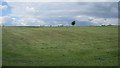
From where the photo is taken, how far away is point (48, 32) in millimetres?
63156

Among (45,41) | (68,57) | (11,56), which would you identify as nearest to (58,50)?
(68,57)

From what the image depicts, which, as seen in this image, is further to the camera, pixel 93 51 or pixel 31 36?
pixel 31 36

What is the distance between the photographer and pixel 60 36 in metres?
58.7

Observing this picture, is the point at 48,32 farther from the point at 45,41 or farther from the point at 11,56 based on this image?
the point at 11,56

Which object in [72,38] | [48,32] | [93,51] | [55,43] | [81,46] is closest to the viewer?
[93,51]

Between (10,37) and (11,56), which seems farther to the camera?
(10,37)

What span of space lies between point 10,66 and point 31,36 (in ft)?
86.4

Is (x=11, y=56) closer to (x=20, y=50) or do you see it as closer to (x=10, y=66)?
(x=20, y=50)

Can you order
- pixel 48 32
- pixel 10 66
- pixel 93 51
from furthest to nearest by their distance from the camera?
pixel 48 32 → pixel 93 51 → pixel 10 66

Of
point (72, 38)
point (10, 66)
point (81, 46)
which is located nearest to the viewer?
point (10, 66)

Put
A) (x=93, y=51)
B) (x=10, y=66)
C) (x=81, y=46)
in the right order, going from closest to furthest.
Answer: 1. (x=10, y=66)
2. (x=93, y=51)
3. (x=81, y=46)

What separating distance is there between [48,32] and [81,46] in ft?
59.8

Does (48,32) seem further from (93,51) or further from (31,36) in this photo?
(93,51)

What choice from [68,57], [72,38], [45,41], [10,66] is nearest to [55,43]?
[45,41]
